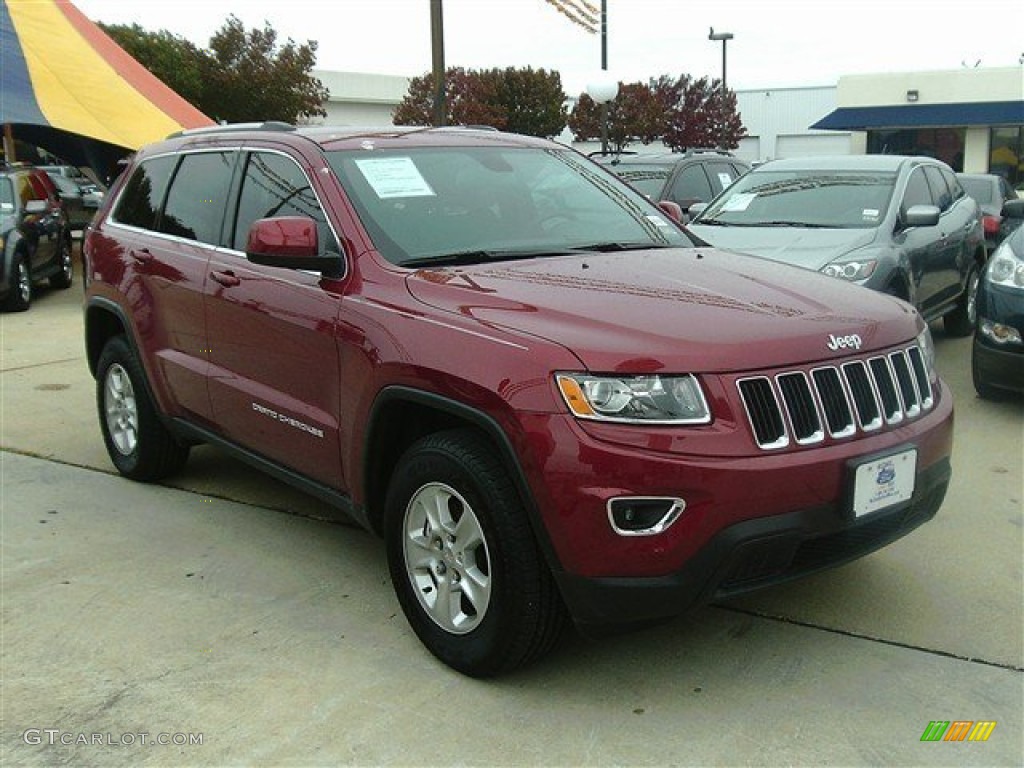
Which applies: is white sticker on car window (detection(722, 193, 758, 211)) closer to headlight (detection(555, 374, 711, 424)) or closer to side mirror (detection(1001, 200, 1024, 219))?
side mirror (detection(1001, 200, 1024, 219))

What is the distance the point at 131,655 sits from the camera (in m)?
3.64

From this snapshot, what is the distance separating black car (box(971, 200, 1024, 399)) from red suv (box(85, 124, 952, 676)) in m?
2.83

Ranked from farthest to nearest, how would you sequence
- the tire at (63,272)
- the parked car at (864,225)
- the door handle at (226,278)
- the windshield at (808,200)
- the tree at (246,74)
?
the tree at (246,74) < the tire at (63,272) < the windshield at (808,200) < the parked car at (864,225) < the door handle at (226,278)

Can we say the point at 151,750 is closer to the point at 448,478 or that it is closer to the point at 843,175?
the point at 448,478

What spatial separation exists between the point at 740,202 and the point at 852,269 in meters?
1.62

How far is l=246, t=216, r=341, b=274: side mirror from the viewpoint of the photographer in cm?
372

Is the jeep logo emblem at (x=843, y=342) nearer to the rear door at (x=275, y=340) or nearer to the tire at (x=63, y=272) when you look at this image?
the rear door at (x=275, y=340)

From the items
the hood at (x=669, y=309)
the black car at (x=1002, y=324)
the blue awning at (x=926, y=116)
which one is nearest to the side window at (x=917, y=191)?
the black car at (x=1002, y=324)

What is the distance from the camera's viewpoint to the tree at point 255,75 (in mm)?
38062

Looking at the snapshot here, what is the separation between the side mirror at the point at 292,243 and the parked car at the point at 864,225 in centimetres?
404

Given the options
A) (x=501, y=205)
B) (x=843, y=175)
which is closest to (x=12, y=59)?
(x=843, y=175)

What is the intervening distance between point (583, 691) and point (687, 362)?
3.71 ft

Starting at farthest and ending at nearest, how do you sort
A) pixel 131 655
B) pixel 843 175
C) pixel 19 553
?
pixel 843 175, pixel 19 553, pixel 131 655

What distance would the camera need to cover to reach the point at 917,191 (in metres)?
8.20
